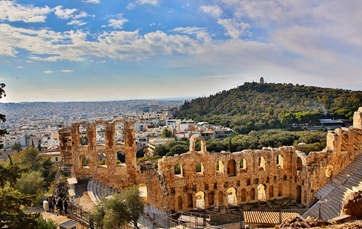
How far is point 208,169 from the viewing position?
2438cm

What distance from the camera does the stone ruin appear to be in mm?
22266

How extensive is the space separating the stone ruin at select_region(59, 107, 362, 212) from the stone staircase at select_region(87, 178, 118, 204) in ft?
2.06

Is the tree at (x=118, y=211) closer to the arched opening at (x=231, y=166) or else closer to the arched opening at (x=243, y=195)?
the arched opening at (x=243, y=195)

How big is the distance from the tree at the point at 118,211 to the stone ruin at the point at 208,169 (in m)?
7.24

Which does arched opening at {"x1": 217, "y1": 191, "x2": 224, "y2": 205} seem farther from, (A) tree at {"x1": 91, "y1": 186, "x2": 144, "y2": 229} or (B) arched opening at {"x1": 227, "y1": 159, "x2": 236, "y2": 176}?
(A) tree at {"x1": 91, "y1": 186, "x2": 144, "y2": 229}

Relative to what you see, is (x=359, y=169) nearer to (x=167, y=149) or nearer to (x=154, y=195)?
(x=154, y=195)

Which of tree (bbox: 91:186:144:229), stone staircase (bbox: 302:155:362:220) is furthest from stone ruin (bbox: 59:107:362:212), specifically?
tree (bbox: 91:186:144:229)

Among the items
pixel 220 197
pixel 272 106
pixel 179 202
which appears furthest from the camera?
pixel 272 106

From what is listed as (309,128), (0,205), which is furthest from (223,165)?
(309,128)

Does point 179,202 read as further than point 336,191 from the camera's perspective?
Yes

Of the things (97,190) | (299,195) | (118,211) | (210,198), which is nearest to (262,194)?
(299,195)

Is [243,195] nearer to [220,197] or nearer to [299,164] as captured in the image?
[220,197]

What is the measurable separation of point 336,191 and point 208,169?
399 inches

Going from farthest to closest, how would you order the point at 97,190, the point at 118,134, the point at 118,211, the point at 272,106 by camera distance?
the point at 118,134 → the point at 272,106 → the point at 97,190 → the point at 118,211
